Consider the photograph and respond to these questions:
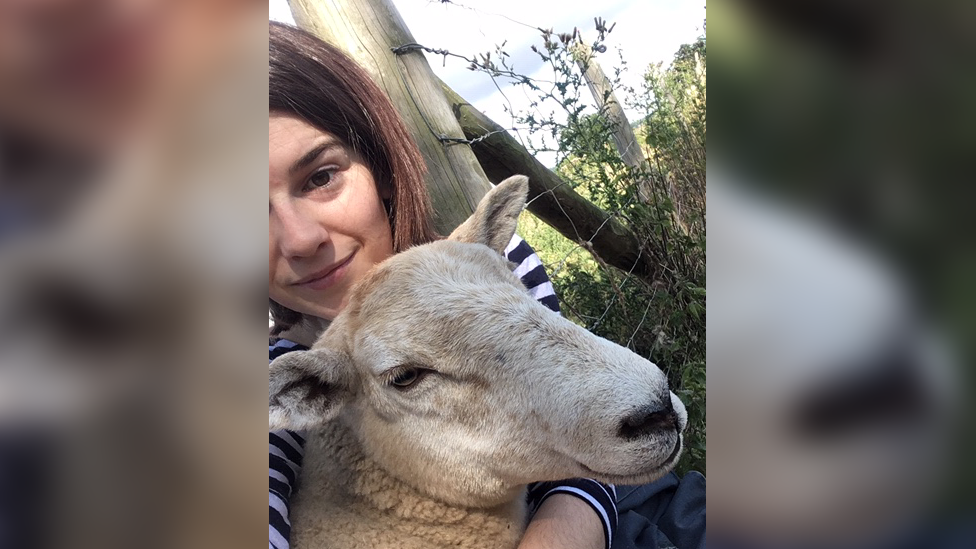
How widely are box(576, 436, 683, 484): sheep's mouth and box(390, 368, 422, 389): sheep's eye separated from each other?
439 mm

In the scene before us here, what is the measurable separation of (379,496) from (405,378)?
1.14ft

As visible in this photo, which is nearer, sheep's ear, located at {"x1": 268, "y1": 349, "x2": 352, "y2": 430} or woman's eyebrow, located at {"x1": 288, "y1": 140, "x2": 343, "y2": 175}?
sheep's ear, located at {"x1": 268, "y1": 349, "x2": 352, "y2": 430}

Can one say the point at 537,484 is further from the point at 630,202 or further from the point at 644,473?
the point at 630,202

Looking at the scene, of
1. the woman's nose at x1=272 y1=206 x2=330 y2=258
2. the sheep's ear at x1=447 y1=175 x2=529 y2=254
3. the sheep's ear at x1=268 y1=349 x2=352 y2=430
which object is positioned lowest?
the sheep's ear at x1=268 y1=349 x2=352 y2=430

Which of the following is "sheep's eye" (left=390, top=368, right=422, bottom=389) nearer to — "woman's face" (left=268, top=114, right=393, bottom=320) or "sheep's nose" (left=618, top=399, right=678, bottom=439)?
"woman's face" (left=268, top=114, right=393, bottom=320)

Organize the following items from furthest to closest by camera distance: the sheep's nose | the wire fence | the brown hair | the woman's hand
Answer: the wire fence < the woman's hand < the brown hair < the sheep's nose

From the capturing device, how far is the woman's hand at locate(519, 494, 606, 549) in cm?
167

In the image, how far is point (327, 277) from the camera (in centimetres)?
157

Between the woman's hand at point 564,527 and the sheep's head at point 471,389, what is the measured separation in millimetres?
200
